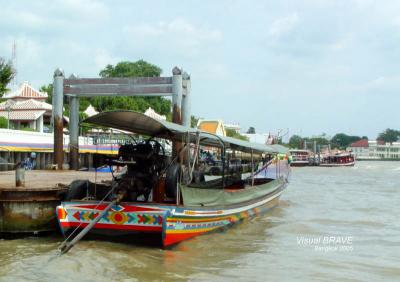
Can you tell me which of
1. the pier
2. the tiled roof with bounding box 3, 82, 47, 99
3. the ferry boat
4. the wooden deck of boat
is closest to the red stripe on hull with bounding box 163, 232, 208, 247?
the ferry boat

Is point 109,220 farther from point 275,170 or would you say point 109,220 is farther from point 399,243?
point 275,170

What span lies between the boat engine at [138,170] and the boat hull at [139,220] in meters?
0.43

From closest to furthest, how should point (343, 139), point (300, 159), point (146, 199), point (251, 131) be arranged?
point (146, 199)
point (300, 159)
point (251, 131)
point (343, 139)

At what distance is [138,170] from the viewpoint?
9711 millimetres

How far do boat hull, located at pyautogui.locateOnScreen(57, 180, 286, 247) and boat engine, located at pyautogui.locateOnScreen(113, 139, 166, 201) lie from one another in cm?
43

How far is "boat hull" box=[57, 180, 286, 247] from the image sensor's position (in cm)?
887

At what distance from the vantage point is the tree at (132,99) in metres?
46.3

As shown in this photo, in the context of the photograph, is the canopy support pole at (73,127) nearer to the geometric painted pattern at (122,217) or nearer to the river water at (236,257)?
the river water at (236,257)

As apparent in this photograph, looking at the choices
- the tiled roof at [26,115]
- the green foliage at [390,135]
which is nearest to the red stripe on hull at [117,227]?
the tiled roof at [26,115]

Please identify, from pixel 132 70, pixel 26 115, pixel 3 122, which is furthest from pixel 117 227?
pixel 132 70

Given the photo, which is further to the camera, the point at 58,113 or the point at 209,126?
the point at 209,126

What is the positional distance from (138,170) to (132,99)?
4038 cm

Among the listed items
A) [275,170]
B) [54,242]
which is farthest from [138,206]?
[275,170]

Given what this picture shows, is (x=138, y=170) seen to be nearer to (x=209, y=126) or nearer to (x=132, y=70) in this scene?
(x=209, y=126)
